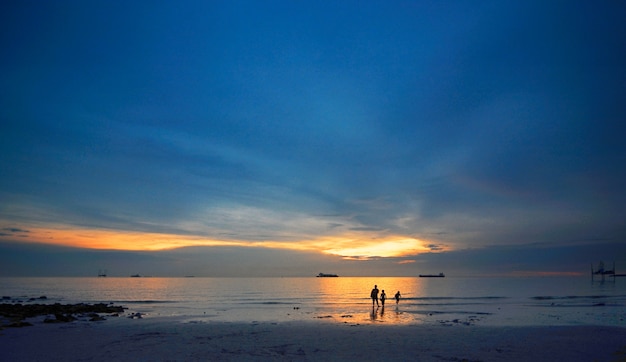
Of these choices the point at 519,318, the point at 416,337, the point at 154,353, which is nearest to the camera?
the point at 154,353

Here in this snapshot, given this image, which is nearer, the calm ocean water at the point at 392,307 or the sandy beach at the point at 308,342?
the sandy beach at the point at 308,342

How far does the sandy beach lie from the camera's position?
19.5 m

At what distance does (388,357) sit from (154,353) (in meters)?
11.6

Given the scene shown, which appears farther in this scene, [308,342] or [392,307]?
[392,307]

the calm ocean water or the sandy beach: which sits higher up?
the sandy beach

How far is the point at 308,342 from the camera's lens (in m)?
23.6

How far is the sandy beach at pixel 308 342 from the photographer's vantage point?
19.5 metres

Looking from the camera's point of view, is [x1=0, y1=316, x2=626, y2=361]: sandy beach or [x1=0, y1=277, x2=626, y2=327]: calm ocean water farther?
[x1=0, y1=277, x2=626, y2=327]: calm ocean water

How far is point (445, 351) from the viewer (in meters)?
20.5

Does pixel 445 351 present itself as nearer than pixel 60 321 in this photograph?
Yes

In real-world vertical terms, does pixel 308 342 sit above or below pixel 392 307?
above

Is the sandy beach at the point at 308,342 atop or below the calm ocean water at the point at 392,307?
atop

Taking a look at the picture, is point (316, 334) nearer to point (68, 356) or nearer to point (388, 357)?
point (388, 357)

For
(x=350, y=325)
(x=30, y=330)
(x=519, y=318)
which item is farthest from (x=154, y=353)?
(x=519, y=318)
